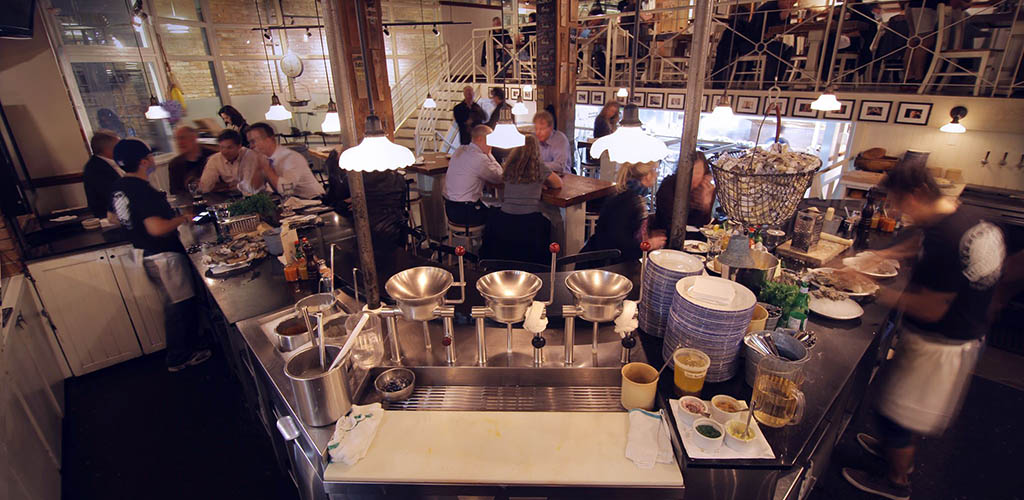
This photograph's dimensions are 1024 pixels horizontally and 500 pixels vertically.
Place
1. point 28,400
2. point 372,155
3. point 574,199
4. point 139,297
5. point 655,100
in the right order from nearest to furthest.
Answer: point 372,155 < point 28,400 < point 139,297 < point 574,199 < point 655,100

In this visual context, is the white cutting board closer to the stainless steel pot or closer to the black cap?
the stainless steel pot

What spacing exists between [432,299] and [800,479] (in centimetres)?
162

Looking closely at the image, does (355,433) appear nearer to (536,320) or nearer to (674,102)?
(536,320)

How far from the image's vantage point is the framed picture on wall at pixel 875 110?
5668mm

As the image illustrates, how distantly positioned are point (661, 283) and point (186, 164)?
16.5 ft

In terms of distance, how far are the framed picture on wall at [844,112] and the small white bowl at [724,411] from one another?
578 cm

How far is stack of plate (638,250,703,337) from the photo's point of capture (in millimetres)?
1968

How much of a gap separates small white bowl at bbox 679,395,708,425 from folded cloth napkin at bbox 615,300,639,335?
37 cm

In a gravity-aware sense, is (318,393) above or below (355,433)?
above

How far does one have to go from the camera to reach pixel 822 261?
115 inches

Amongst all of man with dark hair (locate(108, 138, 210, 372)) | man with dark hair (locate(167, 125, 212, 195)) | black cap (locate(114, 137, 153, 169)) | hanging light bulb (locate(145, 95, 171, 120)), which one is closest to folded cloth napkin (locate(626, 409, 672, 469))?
man with dark hair (locate(108, 138, 210, 372))

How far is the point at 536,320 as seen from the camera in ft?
6.46

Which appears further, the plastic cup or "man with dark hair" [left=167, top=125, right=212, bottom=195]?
→ "man with dark hair" [left=167, top=125, right=212, bottom=195]

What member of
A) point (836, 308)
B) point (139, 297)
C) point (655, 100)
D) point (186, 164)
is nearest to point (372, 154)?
point (836, 308)
